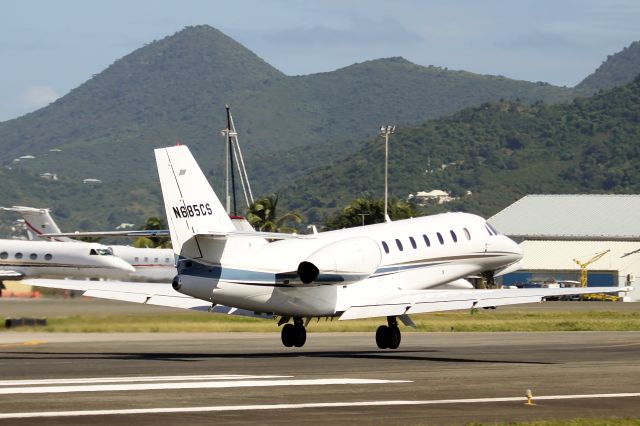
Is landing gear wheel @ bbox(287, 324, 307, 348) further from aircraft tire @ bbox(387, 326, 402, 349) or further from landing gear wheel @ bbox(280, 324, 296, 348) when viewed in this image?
aircraft tire @ bbox(387, 326, 402, 349)

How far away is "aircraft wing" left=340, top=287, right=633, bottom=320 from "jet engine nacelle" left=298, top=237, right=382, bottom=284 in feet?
3.32

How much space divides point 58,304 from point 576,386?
1363 inches

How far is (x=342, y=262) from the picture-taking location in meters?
36.8

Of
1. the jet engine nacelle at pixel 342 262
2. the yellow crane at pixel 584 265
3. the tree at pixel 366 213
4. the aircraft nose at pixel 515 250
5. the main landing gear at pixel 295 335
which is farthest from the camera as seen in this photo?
the yellow crane at pixel 584 265

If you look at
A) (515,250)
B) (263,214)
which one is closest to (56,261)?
(263,214)

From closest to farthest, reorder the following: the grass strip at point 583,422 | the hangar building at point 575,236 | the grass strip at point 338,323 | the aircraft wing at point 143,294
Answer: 1. the grass strip at point 583,422
2. the aircraft wing at point 143,294
3. the grass strip at point 338,323
4. the hangar building at point 575,236

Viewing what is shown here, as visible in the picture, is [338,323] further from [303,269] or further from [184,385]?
[184,385]

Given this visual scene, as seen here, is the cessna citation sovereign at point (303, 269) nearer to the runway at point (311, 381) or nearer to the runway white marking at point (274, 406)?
the runway at point (311, 381)

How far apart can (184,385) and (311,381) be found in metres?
2.90

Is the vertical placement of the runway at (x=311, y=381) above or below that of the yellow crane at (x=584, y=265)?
below

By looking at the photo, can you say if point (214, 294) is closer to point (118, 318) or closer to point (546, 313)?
point (118, 318)

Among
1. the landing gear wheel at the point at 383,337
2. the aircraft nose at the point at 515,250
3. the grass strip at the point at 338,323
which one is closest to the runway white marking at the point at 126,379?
the landing gear wheel at the point at 383,337

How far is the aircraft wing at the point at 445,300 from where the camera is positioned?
3516 centimetres

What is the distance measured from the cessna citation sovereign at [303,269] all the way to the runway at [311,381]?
1589mm
